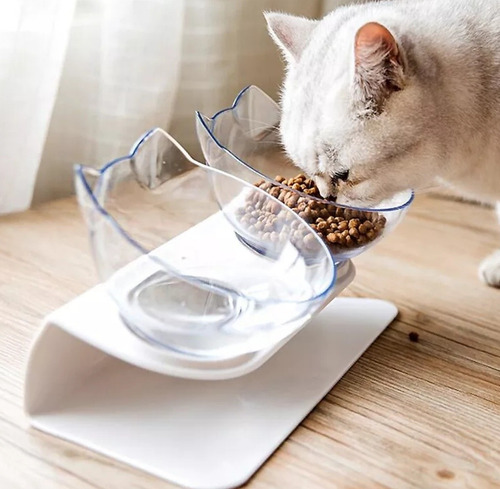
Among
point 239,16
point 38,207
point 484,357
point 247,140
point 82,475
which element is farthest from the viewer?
point 239,16

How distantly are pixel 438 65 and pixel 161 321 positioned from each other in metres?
0.41

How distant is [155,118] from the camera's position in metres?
1.31

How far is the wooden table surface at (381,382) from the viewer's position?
0.74 m

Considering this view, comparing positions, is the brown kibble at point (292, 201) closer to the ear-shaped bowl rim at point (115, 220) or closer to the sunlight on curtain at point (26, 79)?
the ear-shaped bowl rim at point (115, 220)

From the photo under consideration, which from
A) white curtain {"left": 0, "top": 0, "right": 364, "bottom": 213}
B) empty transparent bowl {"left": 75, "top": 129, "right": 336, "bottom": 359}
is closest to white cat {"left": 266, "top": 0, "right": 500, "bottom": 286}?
empty transparent bowl {"left": 75, "top": 129, "right": 336, "bottom": 359}

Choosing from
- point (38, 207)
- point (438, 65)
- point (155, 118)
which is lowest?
point (38, 207)

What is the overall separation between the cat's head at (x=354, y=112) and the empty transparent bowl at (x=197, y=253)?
10 centimetres

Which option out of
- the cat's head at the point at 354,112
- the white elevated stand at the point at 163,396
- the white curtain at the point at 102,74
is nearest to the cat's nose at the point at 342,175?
the cat's head at the point at 354,112

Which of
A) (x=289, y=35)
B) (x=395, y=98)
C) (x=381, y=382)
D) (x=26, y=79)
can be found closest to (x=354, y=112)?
(x=395, y=98)

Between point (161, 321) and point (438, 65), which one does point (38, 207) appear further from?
point (438, 65)

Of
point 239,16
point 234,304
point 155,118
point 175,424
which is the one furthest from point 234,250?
point 239,16

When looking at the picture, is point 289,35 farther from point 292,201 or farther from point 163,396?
point 163,396

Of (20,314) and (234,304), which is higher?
(234,304)

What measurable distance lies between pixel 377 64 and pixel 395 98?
6 centimetres
